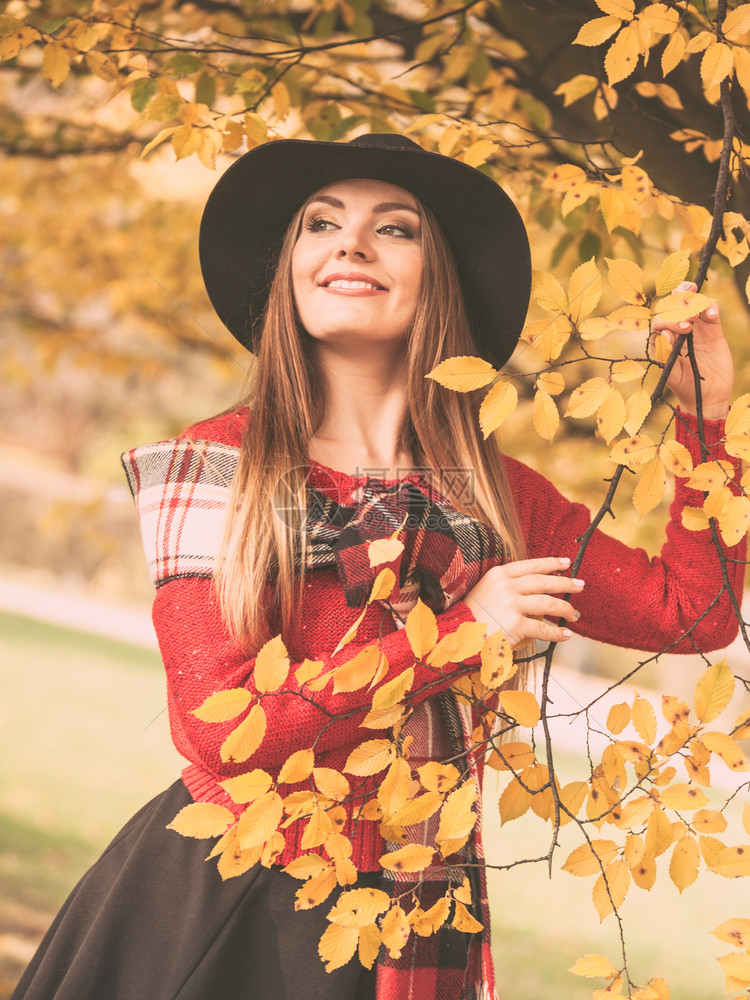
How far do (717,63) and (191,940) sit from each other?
152 cm

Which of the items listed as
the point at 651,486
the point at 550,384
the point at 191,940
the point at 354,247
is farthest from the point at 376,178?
the point at 191,940

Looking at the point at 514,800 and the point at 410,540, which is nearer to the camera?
the point at 514,800

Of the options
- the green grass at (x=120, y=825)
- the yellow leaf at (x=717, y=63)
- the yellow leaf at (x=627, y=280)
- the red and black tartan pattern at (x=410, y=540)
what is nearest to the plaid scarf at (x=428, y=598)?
the red and black tartan pattern at (x=410, y=540)

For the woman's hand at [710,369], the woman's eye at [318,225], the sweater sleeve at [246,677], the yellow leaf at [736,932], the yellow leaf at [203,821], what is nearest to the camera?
the yellow leaf at [736,932]

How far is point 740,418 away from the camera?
120 cm

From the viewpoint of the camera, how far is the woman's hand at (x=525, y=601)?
151 cm

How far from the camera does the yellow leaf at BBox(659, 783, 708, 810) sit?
1.19 metres

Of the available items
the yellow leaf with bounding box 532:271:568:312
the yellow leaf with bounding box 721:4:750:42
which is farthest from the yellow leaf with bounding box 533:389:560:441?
the yellow leaf with bounding box 721:4:750:42

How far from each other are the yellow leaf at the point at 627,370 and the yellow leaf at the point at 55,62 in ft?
4.53

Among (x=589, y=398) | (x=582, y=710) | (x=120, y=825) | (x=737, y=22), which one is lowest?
(x=120, y=825)

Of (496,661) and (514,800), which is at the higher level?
(496,661)

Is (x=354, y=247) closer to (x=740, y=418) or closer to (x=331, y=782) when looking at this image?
(x=740, y=418)

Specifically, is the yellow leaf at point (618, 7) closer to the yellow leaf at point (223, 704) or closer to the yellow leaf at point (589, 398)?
the yellow leaf at point (589, 398)

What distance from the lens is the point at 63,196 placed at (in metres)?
4.95
